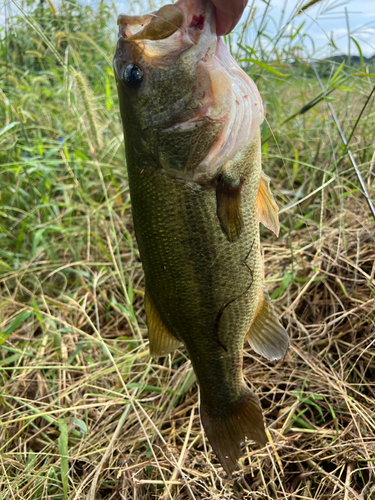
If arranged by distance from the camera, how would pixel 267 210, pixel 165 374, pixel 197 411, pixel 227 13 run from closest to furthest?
1. pixel 227 13
2. pixel 267 210
3. pixel 197 411
4. pixel 165 374

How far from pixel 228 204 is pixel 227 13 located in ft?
1.86

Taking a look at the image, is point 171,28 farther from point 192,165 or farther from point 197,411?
point 197,411

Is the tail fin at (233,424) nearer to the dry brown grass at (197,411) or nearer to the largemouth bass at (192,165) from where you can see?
the largemouth bass at (192,165)

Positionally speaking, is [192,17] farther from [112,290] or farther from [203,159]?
[112,290]

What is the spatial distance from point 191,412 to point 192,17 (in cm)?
177

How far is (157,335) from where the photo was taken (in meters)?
1.50

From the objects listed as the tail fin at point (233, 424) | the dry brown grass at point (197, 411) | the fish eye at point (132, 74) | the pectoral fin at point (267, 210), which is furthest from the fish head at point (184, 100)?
the dry brown grass at point (197, 411)

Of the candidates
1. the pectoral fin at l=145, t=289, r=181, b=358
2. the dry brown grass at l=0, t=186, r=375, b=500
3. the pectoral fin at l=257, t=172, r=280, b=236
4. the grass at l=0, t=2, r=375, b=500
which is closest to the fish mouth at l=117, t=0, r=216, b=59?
the grass at l=0, t=2, r=375, b=500

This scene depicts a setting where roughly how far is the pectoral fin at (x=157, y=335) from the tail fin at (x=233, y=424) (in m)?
0.28

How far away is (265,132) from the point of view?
250cm

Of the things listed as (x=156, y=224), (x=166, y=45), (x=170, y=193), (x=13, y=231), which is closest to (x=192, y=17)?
(x=166, y=45)

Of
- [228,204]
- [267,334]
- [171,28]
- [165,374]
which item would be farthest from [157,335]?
[171,28]

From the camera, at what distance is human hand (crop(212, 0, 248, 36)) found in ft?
3.38

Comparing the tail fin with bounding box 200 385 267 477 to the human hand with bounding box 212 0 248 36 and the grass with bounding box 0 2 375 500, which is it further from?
the human hand with bounding box 212 0 248 36
